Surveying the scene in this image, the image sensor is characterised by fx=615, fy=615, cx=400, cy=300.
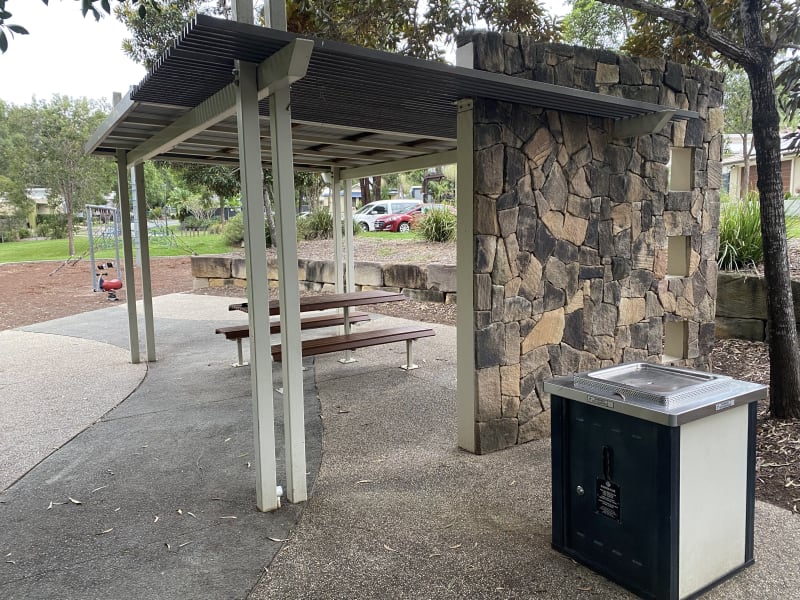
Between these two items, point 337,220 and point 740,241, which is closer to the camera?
point 740,241

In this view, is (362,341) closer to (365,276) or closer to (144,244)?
(144,244)

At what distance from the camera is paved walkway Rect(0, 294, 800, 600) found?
8.82 feet

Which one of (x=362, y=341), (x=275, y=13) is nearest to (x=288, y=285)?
(x=275, y=13)

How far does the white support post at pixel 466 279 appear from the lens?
396 centimetres

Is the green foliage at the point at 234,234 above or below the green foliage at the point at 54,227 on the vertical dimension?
below

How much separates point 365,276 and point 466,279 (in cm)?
737

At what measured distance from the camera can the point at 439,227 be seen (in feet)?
42.8

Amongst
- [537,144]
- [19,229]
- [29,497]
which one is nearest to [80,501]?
[29,497]

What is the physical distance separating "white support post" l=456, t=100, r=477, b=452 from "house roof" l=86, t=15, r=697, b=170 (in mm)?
264

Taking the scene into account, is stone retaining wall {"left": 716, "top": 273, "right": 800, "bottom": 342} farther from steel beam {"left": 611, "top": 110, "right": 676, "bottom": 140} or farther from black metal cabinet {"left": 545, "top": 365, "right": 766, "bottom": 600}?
black metal cabinet {"left": 545, "top": 365, "right": 766, "bottom": 600}

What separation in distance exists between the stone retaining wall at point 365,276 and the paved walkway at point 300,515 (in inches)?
163

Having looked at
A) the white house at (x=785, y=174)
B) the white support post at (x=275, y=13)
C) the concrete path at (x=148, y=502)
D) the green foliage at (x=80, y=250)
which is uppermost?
the white house at (x=785, y=174)

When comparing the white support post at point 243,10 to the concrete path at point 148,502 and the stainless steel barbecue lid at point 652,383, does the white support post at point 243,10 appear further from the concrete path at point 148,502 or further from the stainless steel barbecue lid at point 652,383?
the concrete path at point 148,502

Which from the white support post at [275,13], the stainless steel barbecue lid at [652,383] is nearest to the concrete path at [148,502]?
the stainless steel barbecue lid at [652,383]
